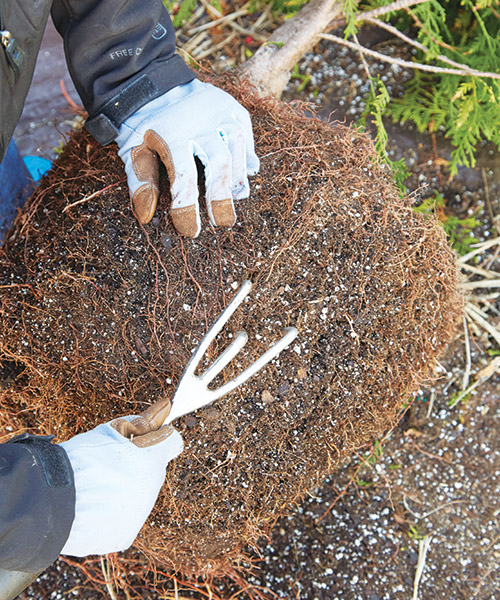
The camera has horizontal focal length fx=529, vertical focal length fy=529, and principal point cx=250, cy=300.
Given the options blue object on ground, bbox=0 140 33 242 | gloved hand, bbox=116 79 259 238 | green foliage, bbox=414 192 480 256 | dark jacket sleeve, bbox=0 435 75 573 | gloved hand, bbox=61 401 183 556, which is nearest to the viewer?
dark jacket sleeve, bbox=0 435 75 573

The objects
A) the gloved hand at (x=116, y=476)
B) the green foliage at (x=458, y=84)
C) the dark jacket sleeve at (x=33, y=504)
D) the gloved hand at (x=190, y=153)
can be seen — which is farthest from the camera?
the green foliage at (x=458, y=84)

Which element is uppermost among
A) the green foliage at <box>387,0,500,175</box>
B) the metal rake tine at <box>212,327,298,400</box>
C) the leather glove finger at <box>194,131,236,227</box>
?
the leather glove finger at <box>194,131,236,227</box>

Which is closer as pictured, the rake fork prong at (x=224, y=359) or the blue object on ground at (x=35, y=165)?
the rake fork prong at (x=224, y=359)

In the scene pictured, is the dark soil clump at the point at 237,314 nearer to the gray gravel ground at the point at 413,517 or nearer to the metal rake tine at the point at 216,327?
the metal rake tine at the point at 216,327

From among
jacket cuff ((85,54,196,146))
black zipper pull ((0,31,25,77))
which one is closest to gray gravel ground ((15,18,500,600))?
jacket cuff ((85,54,196,146))

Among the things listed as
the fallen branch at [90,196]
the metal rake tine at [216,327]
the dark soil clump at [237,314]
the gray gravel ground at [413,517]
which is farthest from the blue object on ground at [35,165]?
the gray gravel ground at [413,517]

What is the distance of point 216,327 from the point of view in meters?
1.10

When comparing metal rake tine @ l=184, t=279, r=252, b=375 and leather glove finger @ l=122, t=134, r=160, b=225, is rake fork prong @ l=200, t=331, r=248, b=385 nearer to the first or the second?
metal rake tine @ l=184, t=279, r=252, b=375

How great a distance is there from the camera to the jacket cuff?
1225 mm

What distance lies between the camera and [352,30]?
146 cm

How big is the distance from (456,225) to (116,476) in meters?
1.49

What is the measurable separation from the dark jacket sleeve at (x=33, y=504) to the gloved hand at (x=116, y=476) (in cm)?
4

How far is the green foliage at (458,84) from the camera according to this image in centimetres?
167

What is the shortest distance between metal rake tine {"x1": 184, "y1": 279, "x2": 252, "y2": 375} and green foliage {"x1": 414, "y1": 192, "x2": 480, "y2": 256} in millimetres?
963
